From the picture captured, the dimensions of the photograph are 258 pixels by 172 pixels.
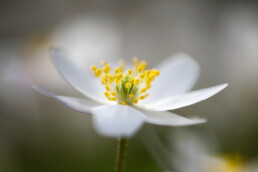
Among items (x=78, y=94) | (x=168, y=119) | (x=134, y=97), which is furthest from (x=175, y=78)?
(x=78, y=94)

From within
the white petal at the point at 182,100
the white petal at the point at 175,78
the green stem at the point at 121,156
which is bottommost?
the green stem at the point at 121,156

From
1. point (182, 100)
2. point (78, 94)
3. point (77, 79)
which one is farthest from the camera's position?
point (78, 94)

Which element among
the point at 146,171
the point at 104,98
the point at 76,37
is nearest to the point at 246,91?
the point at 146,171

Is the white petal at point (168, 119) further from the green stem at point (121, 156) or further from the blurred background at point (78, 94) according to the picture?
the blurred background at point (78, 94)

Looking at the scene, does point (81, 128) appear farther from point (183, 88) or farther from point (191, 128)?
point (183, 88)

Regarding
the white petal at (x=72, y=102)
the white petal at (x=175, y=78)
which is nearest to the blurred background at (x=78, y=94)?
the white petal at (x=175, y=78)

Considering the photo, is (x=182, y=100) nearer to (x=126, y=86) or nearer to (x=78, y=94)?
(x=126, y=86)

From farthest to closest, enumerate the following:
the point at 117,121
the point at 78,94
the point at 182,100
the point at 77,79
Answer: the point at 78,94, the point at 77,79, the point at 182,100, the point at 117,121
